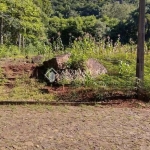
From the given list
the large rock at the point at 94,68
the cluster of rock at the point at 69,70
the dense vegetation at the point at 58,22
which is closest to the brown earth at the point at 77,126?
the cluster of rock at the point at 69,70

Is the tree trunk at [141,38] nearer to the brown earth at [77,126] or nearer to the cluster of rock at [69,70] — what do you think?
the brown earth at [77,126]

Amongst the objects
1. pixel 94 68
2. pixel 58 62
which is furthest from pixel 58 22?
pixel 58 62

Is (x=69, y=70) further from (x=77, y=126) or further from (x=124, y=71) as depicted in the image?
(x=77, y=126)

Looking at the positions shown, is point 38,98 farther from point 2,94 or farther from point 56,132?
point 56,132

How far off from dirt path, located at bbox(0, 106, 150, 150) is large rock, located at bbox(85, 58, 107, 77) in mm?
2077

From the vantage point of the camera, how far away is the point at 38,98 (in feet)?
20.0

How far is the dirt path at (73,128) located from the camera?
12.4 ft

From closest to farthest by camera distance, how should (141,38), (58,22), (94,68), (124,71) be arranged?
(141,38)
(124,71)
(94,68)
(58,22)

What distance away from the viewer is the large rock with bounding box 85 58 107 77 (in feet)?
24.6

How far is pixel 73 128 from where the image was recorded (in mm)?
4383

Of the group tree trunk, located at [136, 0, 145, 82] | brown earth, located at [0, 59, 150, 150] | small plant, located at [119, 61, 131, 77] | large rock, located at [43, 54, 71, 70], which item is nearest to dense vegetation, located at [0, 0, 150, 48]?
large rock, located at [43, 54, 71, 70]

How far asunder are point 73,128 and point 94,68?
3.40 meters

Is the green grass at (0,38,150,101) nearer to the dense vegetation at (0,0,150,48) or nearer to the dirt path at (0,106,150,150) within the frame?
the dirt path at (0,106,150,150)

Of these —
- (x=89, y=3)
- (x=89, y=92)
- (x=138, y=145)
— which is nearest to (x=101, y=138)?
(x=138, y=145)
